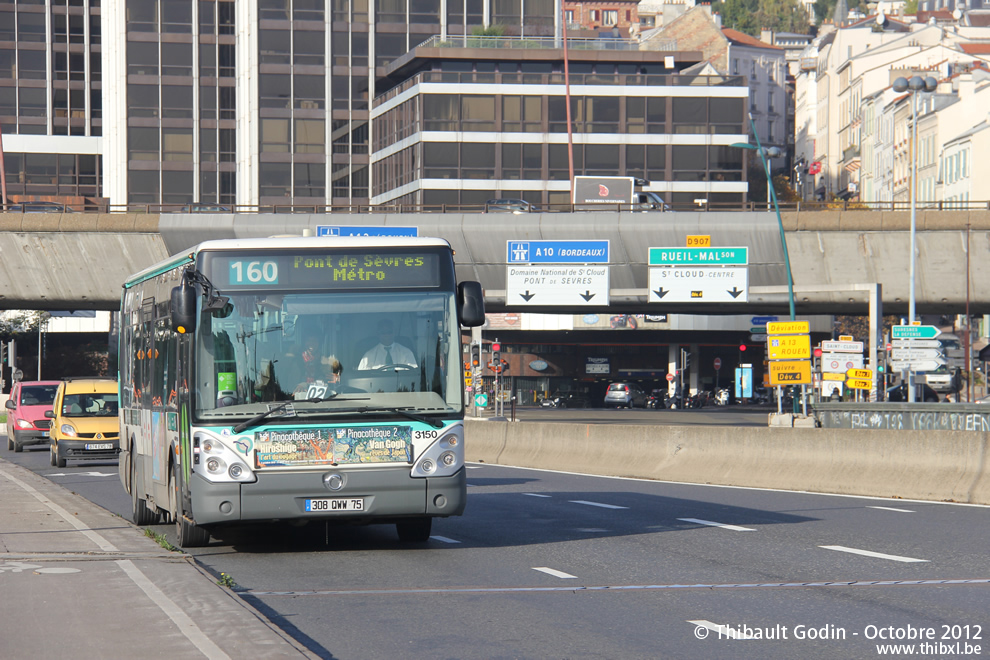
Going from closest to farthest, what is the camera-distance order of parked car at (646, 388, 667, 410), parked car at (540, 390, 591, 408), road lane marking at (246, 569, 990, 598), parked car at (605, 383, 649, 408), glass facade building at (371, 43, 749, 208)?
road lane marking at (246, 569, 990, 598) < parked car at (605, 383, 649, 408) < glass facade building at (371, 43, 749, 208) < parked car at (646, 388, 667, 410) < parked car at (540, 390, 591, 408)

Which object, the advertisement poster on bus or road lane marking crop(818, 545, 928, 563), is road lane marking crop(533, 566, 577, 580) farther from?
road lane marking crop(818, 545, 928, 563)

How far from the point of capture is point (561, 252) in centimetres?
4788

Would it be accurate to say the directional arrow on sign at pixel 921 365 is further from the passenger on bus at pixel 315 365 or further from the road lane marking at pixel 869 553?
the passenger on bus at pixel 315 365

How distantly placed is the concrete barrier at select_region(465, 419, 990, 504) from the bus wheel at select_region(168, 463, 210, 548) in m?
10.2

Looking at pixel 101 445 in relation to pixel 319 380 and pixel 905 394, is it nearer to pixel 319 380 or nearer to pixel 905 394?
pixel 319 380

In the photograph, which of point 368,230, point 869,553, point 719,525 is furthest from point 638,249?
point 869,553

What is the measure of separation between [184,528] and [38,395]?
85.2ft

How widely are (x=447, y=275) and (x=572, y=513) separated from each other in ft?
18.0

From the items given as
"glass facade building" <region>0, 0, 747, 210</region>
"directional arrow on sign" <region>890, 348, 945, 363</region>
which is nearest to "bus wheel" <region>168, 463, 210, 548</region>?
"directional arrow on sign" <region>890, 348, 945, 363</region>

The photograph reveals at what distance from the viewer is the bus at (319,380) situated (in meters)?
12.5

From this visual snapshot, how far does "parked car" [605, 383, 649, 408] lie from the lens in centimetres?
8419

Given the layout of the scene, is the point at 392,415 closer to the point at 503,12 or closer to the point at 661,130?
the point at 661,130

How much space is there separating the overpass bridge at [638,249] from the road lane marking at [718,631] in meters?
37.6

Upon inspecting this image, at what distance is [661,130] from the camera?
3442 inches
